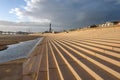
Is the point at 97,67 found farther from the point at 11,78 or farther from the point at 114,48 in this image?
the point at 11,78

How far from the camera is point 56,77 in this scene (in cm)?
631

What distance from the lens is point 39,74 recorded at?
703 cm

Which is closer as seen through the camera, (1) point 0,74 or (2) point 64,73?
(2) point 64,73

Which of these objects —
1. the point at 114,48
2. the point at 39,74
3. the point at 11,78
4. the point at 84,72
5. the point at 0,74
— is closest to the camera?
the point at 84,72

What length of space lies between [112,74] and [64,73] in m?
1.75

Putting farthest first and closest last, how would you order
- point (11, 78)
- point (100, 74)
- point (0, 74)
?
point (0, 74) < point (11, 78) < point (100, 74)

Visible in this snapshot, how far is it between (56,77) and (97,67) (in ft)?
4.46

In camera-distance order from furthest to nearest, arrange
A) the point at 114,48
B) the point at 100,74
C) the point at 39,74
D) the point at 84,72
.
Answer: the point at 114,48
the point at 39,74
the point at 84,72
the point at 100,74

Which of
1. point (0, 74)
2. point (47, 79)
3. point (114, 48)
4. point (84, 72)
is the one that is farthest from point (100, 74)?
point (0, 74)

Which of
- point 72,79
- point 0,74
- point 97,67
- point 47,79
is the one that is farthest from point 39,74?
point 0,74

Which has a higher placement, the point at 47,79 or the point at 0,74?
the point at 47,79

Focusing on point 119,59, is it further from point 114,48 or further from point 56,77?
point 56,77

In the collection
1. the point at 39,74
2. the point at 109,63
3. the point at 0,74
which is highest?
the point at 109,63

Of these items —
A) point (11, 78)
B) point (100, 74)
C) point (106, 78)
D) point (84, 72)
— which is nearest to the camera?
point (106, 78)
